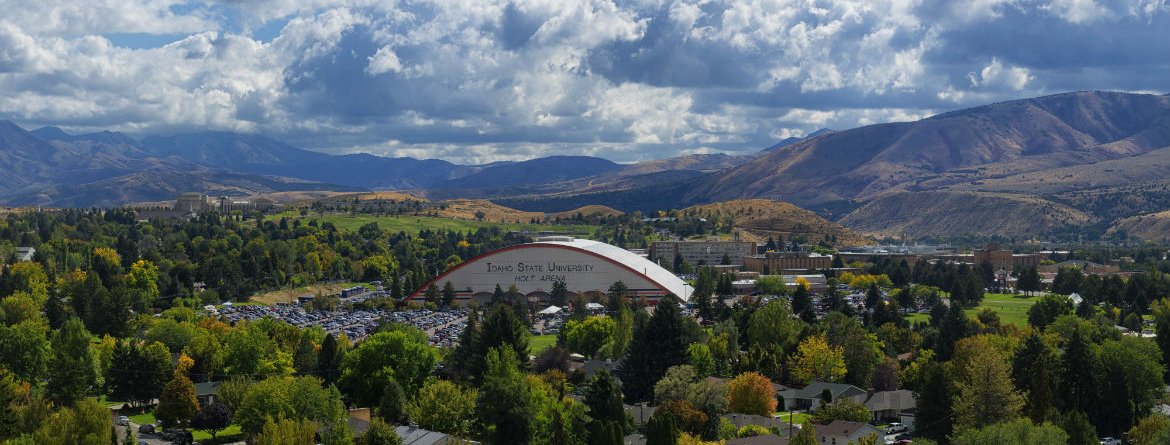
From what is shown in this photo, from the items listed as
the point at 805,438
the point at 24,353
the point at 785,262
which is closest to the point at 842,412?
the point at 805,438

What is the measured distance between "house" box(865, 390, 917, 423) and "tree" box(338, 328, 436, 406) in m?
25.0

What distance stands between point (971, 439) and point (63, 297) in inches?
3502

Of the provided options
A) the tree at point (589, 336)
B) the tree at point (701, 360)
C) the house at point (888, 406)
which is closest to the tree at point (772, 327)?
the tree at point (701, 360)

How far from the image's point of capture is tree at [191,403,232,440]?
60.3 m

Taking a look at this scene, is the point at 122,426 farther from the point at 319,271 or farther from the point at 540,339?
the point at 319,271

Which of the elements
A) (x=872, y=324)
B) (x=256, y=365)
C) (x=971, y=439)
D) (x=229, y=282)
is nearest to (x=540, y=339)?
(x=872, y=324)

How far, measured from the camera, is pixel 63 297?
112m

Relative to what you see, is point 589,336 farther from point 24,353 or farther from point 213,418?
point 24,353

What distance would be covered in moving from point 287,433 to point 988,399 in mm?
31791

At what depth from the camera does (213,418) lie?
60.2 metres

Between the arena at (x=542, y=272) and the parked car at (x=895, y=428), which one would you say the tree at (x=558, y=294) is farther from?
the parked car at (x=895, y=428)

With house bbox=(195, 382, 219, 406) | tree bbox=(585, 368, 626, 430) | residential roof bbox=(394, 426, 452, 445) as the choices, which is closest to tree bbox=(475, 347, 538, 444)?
residential roof bbox=(394, 426, 452, 445)

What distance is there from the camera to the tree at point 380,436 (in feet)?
171

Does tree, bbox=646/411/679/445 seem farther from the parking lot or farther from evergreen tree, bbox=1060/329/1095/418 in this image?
the parking lot
